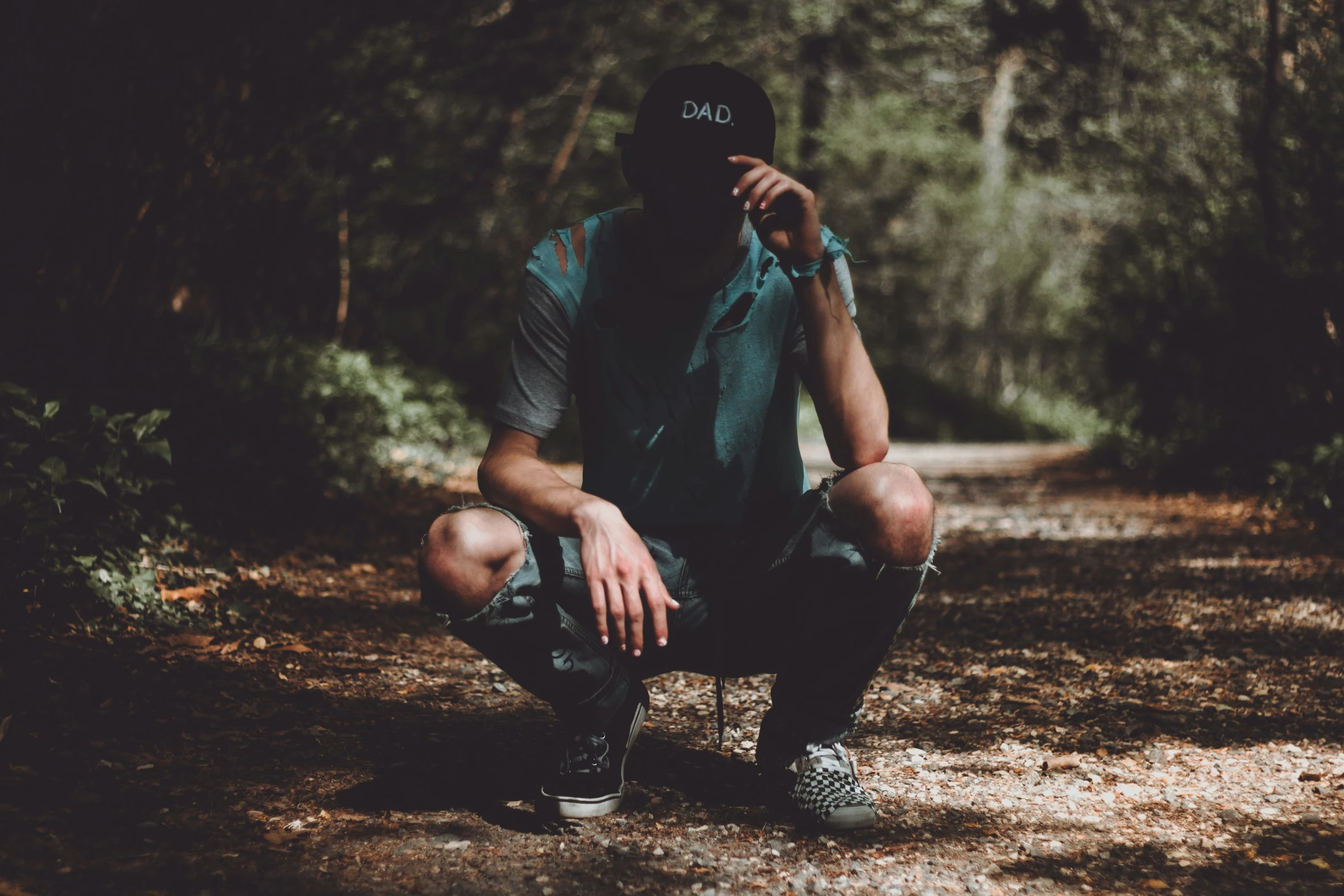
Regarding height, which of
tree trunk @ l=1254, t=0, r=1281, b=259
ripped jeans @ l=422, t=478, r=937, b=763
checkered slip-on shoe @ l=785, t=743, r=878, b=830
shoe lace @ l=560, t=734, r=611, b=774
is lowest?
checkered slip-on shoe @ l=785, t=743, r=878, b=830

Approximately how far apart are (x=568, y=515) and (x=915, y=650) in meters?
2.40

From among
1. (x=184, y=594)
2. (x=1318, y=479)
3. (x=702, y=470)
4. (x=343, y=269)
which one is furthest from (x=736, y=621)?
(x=343, y=269)

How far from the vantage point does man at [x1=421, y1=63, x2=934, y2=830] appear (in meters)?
2.36

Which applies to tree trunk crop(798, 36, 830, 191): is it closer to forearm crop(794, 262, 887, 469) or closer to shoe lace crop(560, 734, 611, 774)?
forearm crop(794, 262, 887, 469)

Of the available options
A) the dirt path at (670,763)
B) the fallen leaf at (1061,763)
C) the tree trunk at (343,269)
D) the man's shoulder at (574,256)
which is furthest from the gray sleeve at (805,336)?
the tree trunk at (343,269)

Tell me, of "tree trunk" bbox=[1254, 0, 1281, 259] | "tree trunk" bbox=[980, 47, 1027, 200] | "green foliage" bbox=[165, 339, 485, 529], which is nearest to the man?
"green foliage" bbox=[165, 339, 485, 529]

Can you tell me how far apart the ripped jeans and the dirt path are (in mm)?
289

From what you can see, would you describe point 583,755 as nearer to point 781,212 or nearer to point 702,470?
point 702,470

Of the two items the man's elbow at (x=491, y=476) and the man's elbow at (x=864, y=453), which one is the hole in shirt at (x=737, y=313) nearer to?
the man's elbow at (x=864, y=453)

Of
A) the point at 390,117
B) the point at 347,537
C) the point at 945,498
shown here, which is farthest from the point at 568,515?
the point at 945,498

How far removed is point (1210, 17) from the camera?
898cm

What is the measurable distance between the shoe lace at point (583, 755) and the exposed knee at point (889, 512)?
750 mm

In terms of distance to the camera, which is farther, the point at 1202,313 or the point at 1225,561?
the point at 1202,313

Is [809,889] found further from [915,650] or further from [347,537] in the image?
[347,537]
